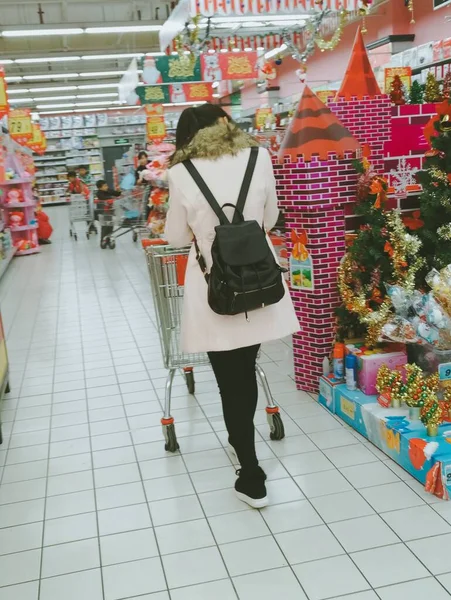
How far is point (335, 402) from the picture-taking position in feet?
12.6

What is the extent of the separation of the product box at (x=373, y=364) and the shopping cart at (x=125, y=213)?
774 centimetres

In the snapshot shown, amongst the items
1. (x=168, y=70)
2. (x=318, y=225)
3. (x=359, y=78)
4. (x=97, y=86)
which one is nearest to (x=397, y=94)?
(x=359, y=78)

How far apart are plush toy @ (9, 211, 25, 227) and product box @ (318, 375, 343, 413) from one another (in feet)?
30.3

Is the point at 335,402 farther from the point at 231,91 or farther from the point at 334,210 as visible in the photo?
the point at 231,91

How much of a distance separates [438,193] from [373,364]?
100 cm

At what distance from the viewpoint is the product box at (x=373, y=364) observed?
3658mm

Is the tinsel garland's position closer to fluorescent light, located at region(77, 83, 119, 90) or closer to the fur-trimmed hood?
the fur-trimmed hood

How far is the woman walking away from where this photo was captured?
2.62 m

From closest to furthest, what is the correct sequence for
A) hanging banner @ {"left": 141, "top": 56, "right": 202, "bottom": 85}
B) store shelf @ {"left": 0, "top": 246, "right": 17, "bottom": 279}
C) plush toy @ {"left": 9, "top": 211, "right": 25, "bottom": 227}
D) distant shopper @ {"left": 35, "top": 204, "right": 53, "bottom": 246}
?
store shelf @ {"left": 0, "top": 246, "right": 17, "bottom": 279}
plush toy @ {"left": 9, "top": 211, "right": 25, "bottom": 227}
hanging banner @ {"left": 141, "top": 56, "right": 202, "bottom": 85}
distant shopper @ {"left": 35, "top": 204, "right": 53, "bottom": 246}

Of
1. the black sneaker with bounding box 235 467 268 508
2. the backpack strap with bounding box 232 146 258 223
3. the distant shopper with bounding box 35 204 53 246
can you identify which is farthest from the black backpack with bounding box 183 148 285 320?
the distant shopper with bounding box 35 204 53 246

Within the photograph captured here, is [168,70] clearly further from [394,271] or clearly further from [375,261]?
[394,271]

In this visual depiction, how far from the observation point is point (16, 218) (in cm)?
1195

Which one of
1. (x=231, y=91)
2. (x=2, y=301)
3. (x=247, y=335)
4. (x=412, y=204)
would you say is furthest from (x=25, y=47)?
(x=247, y=335)

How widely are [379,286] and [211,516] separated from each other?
1.65m
